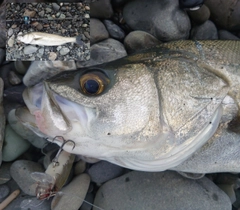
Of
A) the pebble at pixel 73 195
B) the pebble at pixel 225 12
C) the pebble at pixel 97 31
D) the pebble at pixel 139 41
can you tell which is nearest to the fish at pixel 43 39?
the pebble at pixel 97 31

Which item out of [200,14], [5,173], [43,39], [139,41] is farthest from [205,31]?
[5,173]

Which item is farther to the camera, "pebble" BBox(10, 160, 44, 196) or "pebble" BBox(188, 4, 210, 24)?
"pebble" BBox(188, 4, 210, 24)

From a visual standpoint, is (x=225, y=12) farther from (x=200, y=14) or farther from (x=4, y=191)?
(x=4, y=191)

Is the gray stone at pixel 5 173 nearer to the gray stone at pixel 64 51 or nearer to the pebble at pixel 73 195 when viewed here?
the pebble at pixel 73 195

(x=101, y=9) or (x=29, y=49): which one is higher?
(x=101, y=9)

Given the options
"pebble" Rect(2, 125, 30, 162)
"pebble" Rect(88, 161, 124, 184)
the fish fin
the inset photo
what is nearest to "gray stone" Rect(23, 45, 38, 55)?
the inset photo

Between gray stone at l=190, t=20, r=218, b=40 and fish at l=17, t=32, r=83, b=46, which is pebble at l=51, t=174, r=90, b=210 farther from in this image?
gray stone at l=190, t=20, r=218, b=40
